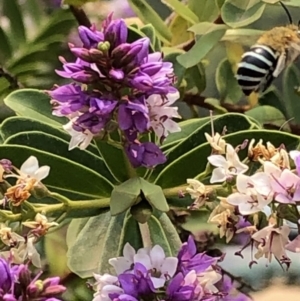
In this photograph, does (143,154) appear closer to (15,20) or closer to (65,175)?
(65,175)

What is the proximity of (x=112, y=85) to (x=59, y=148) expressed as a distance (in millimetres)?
122

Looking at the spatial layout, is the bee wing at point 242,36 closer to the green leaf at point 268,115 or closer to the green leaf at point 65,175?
the green leaf at point 268,115

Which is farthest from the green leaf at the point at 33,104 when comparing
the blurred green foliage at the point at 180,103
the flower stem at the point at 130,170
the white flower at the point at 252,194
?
the white flower at the point at 252,194

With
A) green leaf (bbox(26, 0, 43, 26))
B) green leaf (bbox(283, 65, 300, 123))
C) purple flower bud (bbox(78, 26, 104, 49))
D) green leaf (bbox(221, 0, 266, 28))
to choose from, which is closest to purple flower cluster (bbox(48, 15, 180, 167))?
purple flower bud (bbox(78, 26, 104, 49))

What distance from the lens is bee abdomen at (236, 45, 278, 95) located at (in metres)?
0.71

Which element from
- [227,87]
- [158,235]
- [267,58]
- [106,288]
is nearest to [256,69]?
[267,58]

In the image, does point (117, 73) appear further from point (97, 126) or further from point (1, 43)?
point (1, 43)

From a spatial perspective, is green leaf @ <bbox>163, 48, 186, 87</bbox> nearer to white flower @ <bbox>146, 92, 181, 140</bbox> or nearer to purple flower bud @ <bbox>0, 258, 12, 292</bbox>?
white flower @ <bbox>146, 92, 181, 140</bbox>

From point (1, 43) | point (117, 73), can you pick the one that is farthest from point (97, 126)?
point (1, 43)

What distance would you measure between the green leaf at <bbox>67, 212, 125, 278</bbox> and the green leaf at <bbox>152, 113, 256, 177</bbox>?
5cm

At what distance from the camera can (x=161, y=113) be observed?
47cm

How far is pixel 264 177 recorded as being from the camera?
0.45 meters

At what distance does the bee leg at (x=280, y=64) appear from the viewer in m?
0.76

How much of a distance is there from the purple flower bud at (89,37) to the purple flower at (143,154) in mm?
67
